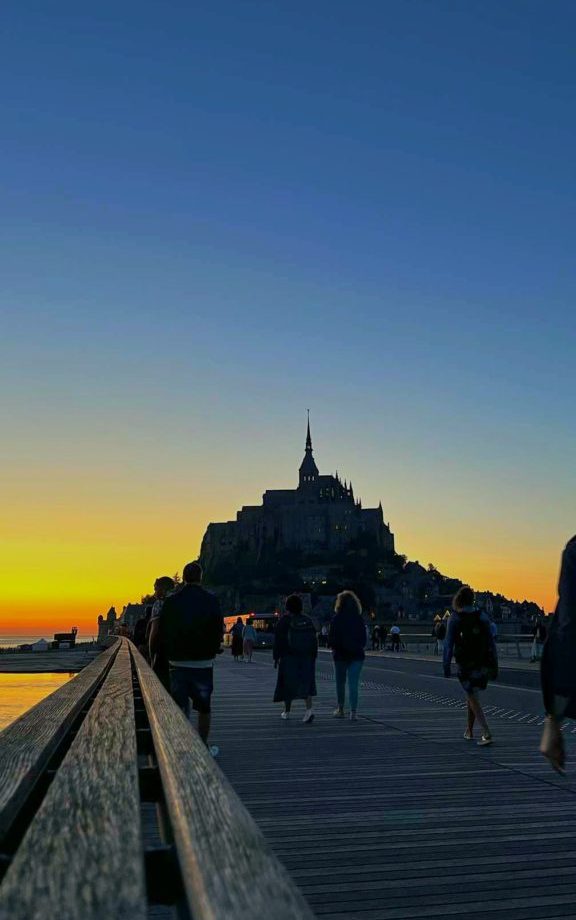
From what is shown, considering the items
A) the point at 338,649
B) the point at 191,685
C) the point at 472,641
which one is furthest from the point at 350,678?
the point at 191,685

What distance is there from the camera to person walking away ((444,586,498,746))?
34.8 feet

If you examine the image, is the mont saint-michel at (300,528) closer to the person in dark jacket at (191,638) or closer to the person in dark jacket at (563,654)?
the person in dark jacket at (191,638)

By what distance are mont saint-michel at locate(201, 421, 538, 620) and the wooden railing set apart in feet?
534

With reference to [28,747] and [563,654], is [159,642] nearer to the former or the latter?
[28,747]

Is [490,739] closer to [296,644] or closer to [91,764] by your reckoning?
[296,644]

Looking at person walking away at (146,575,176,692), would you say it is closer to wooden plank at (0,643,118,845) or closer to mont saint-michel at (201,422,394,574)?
wooden plank at (0,643,118,845)

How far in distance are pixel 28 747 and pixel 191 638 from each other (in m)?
4.20

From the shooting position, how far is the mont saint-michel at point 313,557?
6737 inches

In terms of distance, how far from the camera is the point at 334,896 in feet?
15.4

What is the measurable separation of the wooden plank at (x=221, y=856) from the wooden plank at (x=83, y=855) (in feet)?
0.33

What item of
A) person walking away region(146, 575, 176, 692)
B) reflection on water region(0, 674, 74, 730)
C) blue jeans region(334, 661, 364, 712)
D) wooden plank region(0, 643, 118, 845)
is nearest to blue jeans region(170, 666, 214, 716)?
person walking away region(146, 575, 176, 692)

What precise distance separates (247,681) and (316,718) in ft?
33.4

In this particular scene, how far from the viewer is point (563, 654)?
3395mm

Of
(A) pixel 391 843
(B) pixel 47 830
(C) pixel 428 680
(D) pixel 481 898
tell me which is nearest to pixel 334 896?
(D) pixel 481 898
